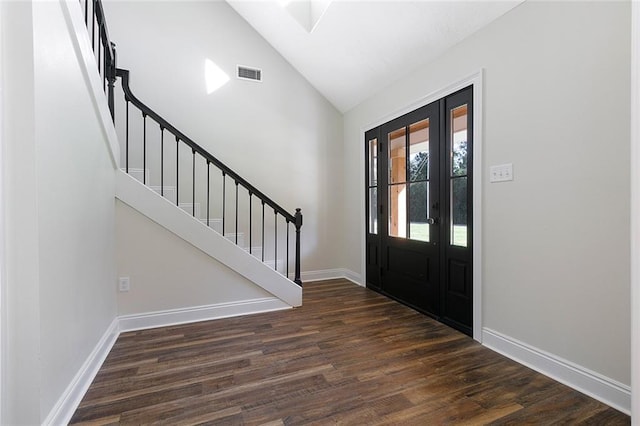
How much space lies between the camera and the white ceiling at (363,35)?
2.36 meters

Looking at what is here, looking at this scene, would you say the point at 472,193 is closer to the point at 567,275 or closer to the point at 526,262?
the point at 526,262

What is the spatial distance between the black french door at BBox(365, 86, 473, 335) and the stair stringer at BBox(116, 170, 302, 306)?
47.9 inches

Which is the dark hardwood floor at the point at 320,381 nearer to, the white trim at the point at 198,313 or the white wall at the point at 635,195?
the white trim at the point at 198,313

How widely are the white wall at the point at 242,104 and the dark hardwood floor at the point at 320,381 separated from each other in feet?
6.69

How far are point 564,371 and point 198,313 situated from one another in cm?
286

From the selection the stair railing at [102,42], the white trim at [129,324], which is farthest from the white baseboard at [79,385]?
the stair railing at [102,42]

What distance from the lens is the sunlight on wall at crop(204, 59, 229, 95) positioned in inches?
149

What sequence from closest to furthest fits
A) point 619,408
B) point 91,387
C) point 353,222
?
point 619,408 < point 91,387 < point 353,222

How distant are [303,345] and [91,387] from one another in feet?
4.43

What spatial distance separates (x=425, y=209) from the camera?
296 cm

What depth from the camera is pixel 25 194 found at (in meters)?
1.18

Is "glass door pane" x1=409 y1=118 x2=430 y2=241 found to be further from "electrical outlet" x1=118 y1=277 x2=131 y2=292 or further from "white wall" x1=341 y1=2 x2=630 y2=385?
"electrical outlet" x1=118 y1=277 x2=131 y2=292

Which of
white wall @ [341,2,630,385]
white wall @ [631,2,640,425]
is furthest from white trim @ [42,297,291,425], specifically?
white wall @ [631,2,640,425]

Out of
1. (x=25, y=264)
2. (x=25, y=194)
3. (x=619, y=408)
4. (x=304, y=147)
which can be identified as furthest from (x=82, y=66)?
(x=619, y=408)
